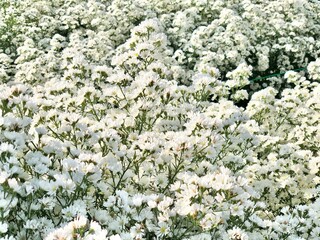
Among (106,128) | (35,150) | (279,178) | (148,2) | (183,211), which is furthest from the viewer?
(148,2)

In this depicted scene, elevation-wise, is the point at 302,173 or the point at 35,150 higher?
the point at 35,150

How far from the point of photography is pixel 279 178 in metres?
5.15

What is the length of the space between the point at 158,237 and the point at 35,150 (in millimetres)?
1038

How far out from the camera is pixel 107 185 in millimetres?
3820

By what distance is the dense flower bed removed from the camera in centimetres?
315

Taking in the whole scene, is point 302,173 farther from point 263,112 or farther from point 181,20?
point 181,20

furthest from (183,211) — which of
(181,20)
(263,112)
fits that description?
(181,20)

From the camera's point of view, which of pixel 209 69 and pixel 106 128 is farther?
pixel 209 69

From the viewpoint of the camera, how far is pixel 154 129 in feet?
15.5

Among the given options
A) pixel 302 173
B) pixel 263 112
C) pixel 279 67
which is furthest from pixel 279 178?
pixel 279 67

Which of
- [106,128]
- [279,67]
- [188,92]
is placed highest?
[106,128]

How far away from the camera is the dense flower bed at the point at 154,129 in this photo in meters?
3.15

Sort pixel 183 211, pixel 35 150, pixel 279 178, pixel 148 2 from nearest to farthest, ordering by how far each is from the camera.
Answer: pixel 183 211 → pixel 35 150 → pixel 279 178 → pixel 148 2

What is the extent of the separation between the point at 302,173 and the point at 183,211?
2.51 meters
